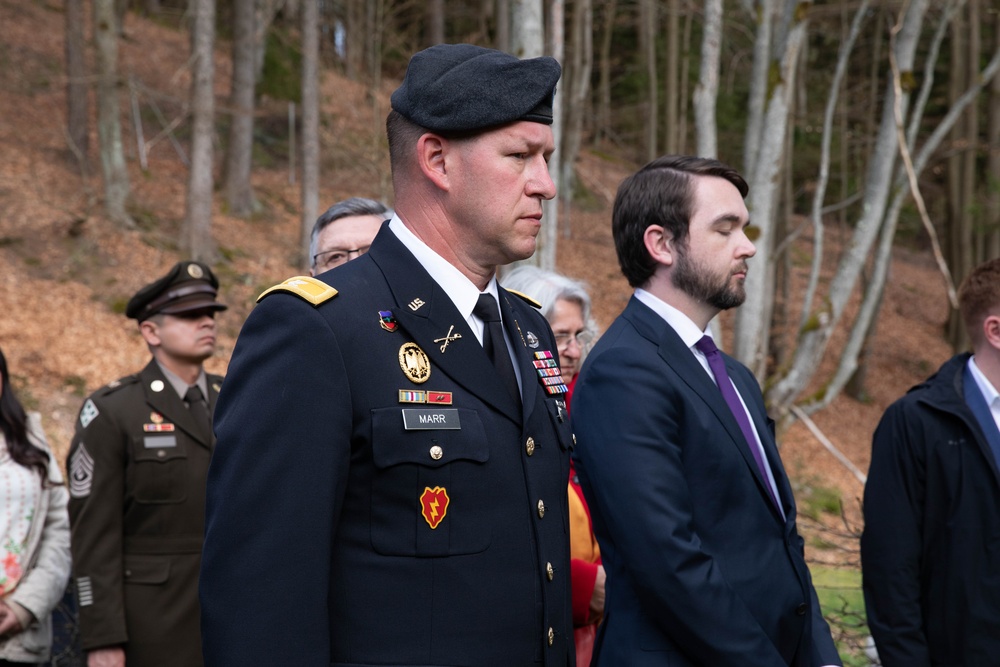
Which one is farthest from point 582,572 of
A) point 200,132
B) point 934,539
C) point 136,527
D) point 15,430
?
point 200,132

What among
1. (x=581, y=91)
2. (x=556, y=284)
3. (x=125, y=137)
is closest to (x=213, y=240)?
(x=125, y=137)

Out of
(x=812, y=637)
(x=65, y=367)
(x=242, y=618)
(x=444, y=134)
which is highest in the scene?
(x=444, y=134)

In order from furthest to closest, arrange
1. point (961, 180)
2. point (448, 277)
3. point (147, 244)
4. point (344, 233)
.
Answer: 1. point (961, 180)
2. point (147, 244)
3. point (344, 233)
4. point (448, 277)

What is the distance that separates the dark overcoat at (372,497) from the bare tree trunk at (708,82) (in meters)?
5.37

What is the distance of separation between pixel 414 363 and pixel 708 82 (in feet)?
19.2

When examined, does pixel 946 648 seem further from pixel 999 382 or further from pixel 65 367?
pixel 65 367

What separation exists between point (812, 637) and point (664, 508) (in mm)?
661

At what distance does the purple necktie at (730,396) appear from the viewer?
2.76 metres

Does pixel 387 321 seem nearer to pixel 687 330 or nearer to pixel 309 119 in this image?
pixel 687 330

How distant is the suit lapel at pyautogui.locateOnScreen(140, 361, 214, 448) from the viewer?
4164 mm

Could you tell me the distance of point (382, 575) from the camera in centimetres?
187

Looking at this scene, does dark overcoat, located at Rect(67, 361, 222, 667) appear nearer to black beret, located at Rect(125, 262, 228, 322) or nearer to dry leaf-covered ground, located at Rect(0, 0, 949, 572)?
black beret, located at Rect(125, 262, 228, 322)

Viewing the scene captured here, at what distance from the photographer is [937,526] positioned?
3457 mm

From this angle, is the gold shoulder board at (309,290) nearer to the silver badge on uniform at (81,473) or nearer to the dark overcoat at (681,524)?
the dark overcoat at (681,524)
